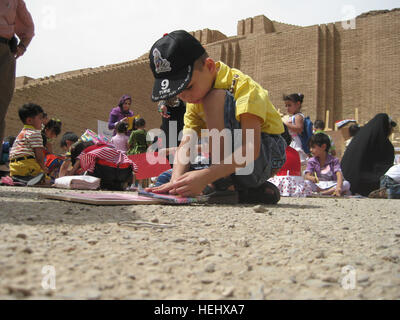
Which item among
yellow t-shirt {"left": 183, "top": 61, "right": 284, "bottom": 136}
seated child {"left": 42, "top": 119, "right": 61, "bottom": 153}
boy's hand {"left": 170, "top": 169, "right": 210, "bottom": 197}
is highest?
seated child {"left": 42, "top": 119, "right": 61, "bottom": 153}

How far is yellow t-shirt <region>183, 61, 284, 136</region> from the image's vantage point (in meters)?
1.78

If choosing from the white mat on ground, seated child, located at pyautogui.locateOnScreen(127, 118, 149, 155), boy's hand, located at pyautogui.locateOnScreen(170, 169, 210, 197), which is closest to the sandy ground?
boy's hand, located at pyautogui.locateOnScreen(170, 169, 210, 197)

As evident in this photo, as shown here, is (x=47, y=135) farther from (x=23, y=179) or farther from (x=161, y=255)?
(x=161, y=255)

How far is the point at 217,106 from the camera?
1.85 meters

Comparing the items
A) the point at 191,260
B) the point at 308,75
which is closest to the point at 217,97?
the point at 191,260

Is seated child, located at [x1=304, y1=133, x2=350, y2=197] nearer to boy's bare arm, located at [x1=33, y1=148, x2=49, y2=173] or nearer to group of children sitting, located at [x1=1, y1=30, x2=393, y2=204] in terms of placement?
group of children sitting, located at [x1=1, y1=30, x2=393, y2=204]

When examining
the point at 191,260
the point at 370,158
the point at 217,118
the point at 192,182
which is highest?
the point at 217,118

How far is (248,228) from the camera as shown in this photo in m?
1.18

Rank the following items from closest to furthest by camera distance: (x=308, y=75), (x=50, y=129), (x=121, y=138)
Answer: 1. (x=50, y=129)
2. (x=121, y=138)
3. (x=308, y=75)

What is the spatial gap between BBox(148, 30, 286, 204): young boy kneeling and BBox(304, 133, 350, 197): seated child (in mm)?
2311

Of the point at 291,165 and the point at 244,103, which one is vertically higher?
the point at 244,103

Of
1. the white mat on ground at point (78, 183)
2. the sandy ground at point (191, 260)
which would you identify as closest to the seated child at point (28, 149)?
the white mat on ground at point (78, 183)

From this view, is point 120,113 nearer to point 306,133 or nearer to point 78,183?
point 78,183

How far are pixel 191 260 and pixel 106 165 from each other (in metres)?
3.57
